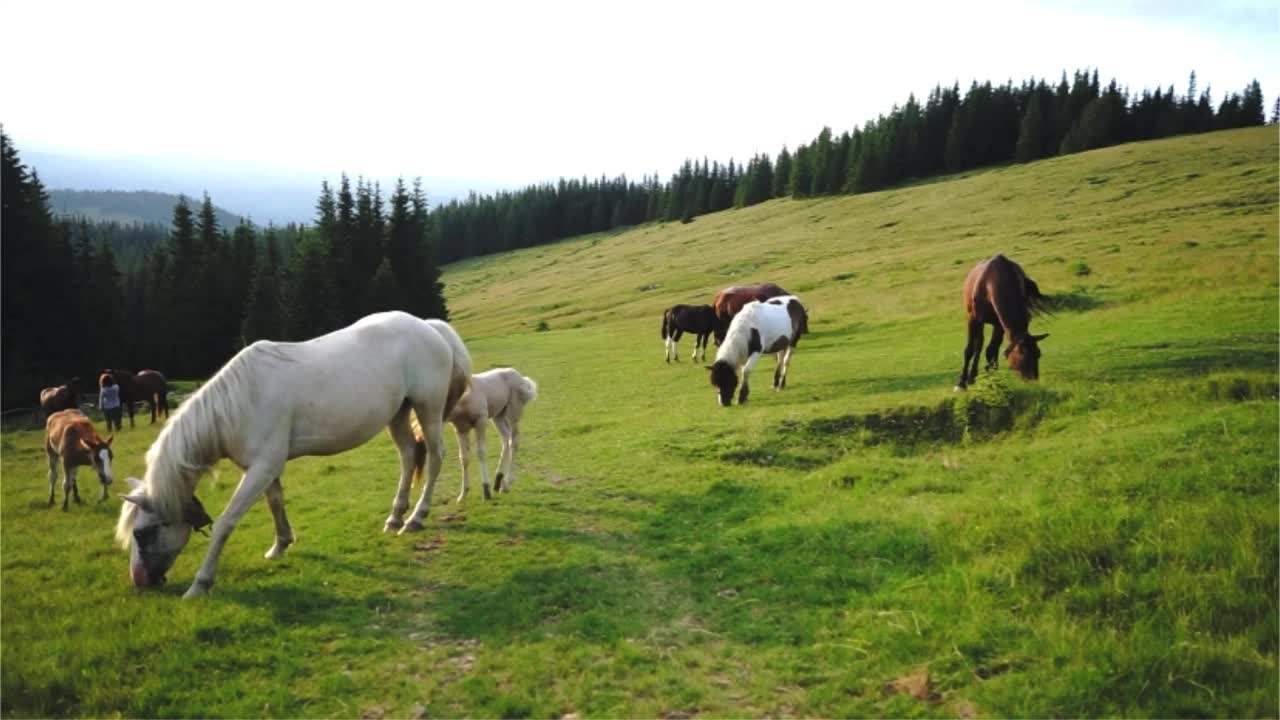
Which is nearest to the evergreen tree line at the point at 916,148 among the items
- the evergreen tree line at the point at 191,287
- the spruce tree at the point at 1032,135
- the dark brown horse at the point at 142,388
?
the spruce tree at the point at 1032,135

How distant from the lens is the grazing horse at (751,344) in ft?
52.1

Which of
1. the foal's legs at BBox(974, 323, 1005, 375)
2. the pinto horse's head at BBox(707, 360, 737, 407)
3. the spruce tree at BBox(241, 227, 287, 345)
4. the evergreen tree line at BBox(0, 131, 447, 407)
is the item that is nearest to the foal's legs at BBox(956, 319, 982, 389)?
the foal's legs at BBox(974, 323, 1005, 375)

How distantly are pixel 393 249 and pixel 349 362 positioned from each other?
54.2 m

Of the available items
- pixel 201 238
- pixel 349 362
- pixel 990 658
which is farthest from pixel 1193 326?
pixel 201 238

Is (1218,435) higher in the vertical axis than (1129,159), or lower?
lower

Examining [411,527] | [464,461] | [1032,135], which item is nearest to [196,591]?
[411,527]

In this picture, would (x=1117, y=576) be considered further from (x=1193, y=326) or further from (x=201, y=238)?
(x=201, y=238)

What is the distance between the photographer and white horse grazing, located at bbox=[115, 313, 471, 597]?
7008 millimetres

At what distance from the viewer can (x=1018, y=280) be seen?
43.2ft

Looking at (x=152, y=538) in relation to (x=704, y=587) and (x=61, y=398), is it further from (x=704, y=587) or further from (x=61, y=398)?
(x=61, y=398)

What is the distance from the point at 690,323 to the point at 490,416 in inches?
657

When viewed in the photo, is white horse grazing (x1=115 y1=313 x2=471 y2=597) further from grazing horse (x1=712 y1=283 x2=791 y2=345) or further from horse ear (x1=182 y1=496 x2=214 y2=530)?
grazing horse (x1=712 y1=283 x2=791 y2=345)

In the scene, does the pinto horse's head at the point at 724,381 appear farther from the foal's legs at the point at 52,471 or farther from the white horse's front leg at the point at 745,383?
the foal's legs at the point at 52,471

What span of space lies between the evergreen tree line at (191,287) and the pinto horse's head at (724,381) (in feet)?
123
